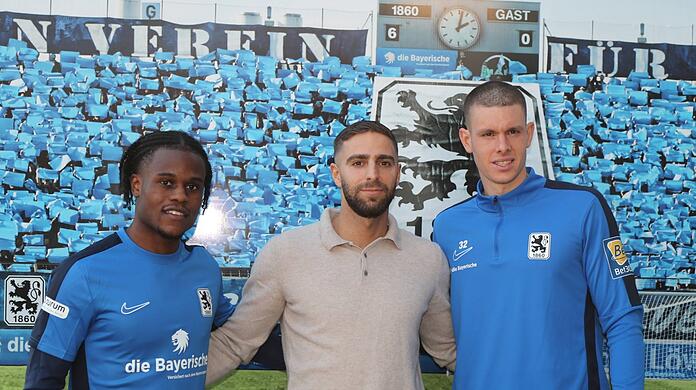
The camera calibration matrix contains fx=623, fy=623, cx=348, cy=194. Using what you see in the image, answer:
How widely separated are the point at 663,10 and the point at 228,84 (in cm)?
172

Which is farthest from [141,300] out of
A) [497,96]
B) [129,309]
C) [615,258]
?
[615,258]

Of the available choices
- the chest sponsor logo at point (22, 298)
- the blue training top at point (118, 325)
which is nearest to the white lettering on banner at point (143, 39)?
the chest sponsor logo at point (22, 298)

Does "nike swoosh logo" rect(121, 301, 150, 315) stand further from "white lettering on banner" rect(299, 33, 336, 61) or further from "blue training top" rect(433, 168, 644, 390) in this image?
"white lettering on banner" rect(299, 33, 336, 61)

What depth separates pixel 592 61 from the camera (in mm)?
2412

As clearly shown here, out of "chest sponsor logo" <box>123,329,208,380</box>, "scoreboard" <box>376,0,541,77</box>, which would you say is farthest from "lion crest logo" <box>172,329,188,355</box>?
"scoreboard" <box>376,0,541,77</box>

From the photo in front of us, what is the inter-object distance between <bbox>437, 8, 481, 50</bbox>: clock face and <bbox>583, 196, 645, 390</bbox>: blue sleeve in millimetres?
959

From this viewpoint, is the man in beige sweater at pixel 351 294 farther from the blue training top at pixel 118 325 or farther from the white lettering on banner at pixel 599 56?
the white lettering on banner at pixel 599 56

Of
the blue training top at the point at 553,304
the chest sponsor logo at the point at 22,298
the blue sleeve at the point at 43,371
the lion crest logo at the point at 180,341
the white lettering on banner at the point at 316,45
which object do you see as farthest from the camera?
the white lettering on banner at the point at 316,45

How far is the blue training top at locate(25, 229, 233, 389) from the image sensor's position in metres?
1.36

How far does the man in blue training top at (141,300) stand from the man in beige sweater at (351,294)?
15 centimetres

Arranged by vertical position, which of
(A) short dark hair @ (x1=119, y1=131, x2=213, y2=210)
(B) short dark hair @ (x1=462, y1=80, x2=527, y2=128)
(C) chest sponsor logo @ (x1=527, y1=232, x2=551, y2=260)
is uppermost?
(B) short dark hair @ (x1=462, y1=80, x2=527, y2=128)

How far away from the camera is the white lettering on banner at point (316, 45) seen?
2322 millimetres

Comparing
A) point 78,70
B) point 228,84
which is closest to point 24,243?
point 78,70

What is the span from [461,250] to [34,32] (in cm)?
169
